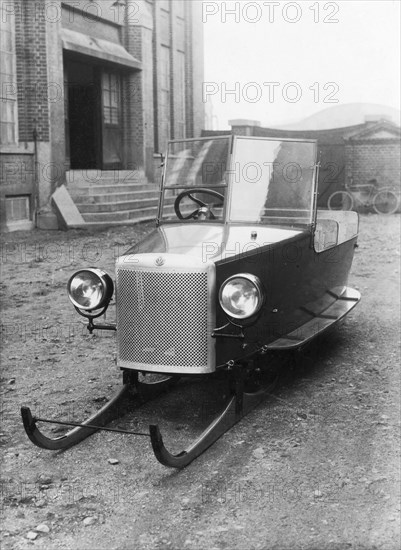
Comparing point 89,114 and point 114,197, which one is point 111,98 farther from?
point 114,197

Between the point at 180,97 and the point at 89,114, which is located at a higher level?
the point at 180,97

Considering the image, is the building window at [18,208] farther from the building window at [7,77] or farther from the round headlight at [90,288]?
the round headlight at [90,288]

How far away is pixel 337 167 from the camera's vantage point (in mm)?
22516

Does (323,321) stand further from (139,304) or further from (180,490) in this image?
(180,490)

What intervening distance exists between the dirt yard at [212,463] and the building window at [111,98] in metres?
12.7

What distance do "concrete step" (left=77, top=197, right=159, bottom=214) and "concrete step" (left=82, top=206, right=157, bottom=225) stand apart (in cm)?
14

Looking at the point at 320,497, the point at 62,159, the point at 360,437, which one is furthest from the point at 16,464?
the point at 62,159

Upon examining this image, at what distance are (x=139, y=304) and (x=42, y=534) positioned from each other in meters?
1.60

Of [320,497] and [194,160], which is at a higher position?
[194,160]

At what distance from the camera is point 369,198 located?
21219 mm

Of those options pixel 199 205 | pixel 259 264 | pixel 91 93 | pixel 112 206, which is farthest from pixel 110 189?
pixel 259 264

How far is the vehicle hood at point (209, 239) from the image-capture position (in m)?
4.57

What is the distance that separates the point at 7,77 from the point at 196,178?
10.5 metres

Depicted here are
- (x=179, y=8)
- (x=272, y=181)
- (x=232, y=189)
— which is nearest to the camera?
(x=232, y=189)
